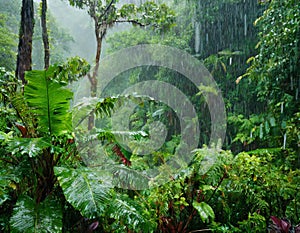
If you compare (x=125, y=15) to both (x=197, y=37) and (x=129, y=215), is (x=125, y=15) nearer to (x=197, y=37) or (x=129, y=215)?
(x=197, y=37)

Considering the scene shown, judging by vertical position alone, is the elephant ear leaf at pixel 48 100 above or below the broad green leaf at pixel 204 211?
above

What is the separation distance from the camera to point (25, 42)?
372cm

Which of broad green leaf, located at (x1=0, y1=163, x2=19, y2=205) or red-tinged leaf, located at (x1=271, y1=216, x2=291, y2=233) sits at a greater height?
broad green leaf, located at (x1=0, y1=163, x2=19, y2=205)

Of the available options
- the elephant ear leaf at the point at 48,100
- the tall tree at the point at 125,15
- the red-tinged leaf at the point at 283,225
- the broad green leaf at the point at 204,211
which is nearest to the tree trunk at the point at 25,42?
the elephant ear leaf at the point at 48,100

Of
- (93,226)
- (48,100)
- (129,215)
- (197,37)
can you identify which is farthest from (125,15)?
(129,215)

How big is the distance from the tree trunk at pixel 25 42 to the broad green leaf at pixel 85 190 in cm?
228

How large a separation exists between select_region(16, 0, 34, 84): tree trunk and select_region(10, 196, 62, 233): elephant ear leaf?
2.26 meters

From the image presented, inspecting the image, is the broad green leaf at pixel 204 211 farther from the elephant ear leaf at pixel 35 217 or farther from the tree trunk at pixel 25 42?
the tree trunk at pixel 25 42

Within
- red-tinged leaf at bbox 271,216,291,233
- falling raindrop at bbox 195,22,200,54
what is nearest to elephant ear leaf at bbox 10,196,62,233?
red-tinged leaf at bbox 271,216,291,233

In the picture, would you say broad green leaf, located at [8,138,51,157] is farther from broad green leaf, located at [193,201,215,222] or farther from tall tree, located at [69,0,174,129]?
tall tree, located at [69,0,174,129]

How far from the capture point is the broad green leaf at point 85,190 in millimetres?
1634

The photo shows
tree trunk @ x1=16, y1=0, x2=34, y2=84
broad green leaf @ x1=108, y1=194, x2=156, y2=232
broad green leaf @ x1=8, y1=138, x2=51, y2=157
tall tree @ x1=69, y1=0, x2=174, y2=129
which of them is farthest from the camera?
tall tree @ x1=69, y1=0, x2=174, y2=129

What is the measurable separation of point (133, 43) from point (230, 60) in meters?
5.64

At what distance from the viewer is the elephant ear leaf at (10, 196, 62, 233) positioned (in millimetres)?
1695
